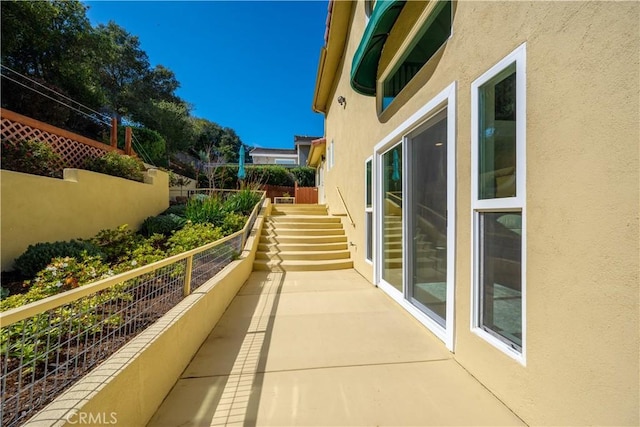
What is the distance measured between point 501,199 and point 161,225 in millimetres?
8230

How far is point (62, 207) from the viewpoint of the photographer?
19.0ft

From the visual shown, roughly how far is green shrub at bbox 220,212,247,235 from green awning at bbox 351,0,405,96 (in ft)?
15.3

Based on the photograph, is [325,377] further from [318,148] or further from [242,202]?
[318,148]

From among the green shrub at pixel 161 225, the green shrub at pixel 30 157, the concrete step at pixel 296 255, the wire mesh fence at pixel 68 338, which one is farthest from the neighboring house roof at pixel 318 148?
the wire mesh fence at pixel 68 338

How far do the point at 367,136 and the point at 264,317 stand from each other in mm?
4160

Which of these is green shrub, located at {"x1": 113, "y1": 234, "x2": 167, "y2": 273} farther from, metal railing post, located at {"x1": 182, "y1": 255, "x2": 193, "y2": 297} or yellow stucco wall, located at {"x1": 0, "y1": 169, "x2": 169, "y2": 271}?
metal railing post, located at {"x1": 182, "y1": 255, "x2": 193, "y2": 297}

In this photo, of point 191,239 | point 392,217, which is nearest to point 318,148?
point 191,239

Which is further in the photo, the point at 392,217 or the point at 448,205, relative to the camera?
the point at 392,217

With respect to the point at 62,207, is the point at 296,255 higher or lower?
lower

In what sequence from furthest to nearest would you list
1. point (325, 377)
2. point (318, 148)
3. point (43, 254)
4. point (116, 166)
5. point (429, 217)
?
point (318, 148) → point (116, 166) → point (43, 254) → point (429, 217) → point (325, 377)

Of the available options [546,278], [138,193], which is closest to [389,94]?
[546,278]

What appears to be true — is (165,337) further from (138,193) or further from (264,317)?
(138,193)

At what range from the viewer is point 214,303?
358 centimetres

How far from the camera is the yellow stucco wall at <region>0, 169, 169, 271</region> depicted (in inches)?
193
